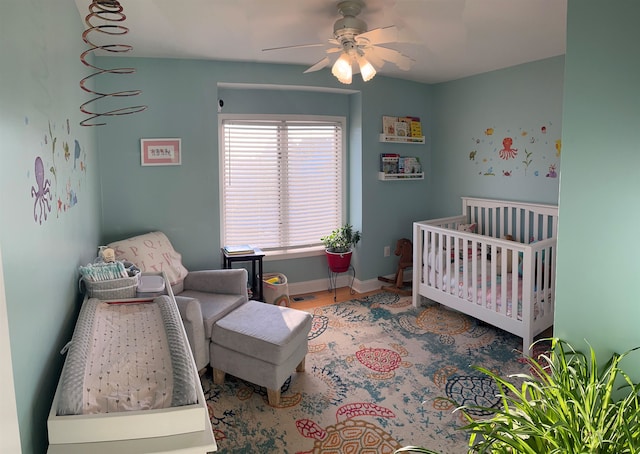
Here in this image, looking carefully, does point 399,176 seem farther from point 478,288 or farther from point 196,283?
point 196,283

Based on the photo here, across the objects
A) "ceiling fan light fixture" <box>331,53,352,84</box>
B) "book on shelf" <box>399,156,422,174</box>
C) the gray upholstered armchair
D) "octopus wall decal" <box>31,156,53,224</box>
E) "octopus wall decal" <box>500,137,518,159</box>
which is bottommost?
the gray upholstered armchair

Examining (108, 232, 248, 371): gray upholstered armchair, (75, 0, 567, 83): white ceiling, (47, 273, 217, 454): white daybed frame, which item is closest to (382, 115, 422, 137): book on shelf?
(75, 0, 567, 83): white ceiling

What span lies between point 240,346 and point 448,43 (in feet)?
8.26

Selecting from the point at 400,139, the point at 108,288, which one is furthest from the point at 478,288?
the point at 108,288

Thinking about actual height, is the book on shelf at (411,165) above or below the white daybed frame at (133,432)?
above

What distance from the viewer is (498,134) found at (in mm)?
4305

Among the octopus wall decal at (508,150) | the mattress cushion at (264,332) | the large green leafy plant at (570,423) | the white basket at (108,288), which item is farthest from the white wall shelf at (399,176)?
the large green leafy plant at (570,423)

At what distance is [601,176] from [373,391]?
179 centimetres

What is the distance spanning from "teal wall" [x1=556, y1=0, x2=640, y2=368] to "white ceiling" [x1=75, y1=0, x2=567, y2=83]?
3.53ft

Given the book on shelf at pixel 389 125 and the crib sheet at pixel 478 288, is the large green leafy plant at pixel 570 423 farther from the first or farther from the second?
the book on shelf at pixel 389 125

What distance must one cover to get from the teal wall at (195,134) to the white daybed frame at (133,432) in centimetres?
256

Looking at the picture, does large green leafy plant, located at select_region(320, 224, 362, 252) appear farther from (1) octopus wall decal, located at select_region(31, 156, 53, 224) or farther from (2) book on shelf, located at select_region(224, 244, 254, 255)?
(1) octopus wall decal, located at select_region(31, 156, 53, 224)

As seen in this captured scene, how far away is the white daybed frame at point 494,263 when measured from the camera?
3222 mm

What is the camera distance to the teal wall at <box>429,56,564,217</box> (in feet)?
12.7
